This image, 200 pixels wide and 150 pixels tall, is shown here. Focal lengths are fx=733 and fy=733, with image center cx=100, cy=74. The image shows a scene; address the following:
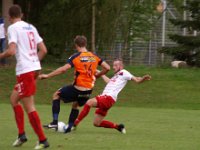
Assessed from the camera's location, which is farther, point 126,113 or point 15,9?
point 126,113

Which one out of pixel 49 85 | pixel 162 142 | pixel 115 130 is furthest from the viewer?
pixel 49 85

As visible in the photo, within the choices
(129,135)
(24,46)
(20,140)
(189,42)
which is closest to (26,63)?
(24,46)

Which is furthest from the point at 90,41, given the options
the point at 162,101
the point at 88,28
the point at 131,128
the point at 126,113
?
the point at 131,128

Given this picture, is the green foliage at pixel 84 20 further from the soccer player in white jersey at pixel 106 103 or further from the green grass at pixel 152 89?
the soccer player in white jersey at pixel 106 103

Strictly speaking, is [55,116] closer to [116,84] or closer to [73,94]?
[73,94]

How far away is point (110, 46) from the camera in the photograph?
39406 mm

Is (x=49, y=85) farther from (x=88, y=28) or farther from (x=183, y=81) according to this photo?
(x=88, y=28)

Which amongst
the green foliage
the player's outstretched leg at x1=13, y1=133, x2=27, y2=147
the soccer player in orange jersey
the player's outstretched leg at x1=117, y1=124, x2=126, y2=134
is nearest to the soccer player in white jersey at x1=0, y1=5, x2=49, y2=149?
the player's outstretched leg at x1=13, y1=133, x2=27, y2=147

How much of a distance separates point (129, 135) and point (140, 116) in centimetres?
574

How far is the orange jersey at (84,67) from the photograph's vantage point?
13.9m

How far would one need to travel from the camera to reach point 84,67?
45.9 feet

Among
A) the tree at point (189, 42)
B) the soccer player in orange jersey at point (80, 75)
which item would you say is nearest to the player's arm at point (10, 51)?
the soccer player in orange jersey at point (80, 75)

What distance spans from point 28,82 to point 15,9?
110 cm

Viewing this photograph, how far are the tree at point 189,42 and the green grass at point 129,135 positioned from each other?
51.9ft
